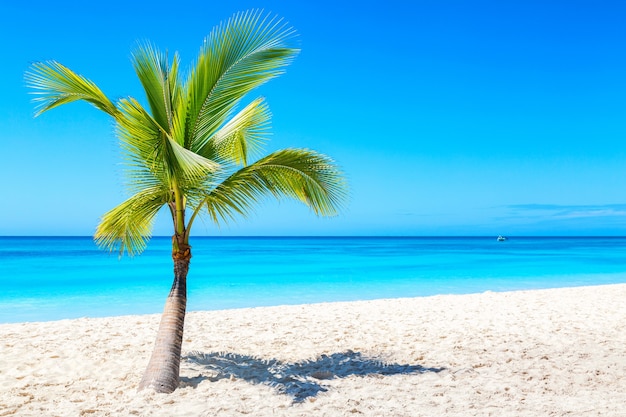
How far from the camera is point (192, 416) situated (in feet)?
14.1

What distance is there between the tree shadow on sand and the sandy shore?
13 mm

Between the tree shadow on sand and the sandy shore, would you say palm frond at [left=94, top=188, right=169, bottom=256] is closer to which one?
the sandy shore

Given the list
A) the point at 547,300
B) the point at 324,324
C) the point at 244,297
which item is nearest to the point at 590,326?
the point at 547,300

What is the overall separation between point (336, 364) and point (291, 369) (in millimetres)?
565

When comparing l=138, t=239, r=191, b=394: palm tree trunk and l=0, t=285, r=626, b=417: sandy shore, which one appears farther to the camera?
l=138, t=239, r=191, b=394: palm tree trunk

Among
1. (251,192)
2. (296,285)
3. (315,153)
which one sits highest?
(315,153)

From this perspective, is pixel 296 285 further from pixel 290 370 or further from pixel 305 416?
pixel 305 416

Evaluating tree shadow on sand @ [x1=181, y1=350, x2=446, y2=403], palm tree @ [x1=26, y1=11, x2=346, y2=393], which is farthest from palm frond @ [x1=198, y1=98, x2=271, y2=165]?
tree shadow on sand @ [x1=181, y1=350, x2=446, y2=403]

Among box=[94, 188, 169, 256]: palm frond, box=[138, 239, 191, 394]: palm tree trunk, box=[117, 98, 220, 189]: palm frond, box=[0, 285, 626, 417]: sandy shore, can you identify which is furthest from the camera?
box=[94, 188, 169, 256]: palm frond

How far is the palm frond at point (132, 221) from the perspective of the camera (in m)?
5.25

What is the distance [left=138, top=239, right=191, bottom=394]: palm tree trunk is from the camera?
195 inches

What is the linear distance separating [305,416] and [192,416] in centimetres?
92

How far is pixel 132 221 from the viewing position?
18.3 feet

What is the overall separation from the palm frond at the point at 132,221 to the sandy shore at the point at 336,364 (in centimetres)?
144
